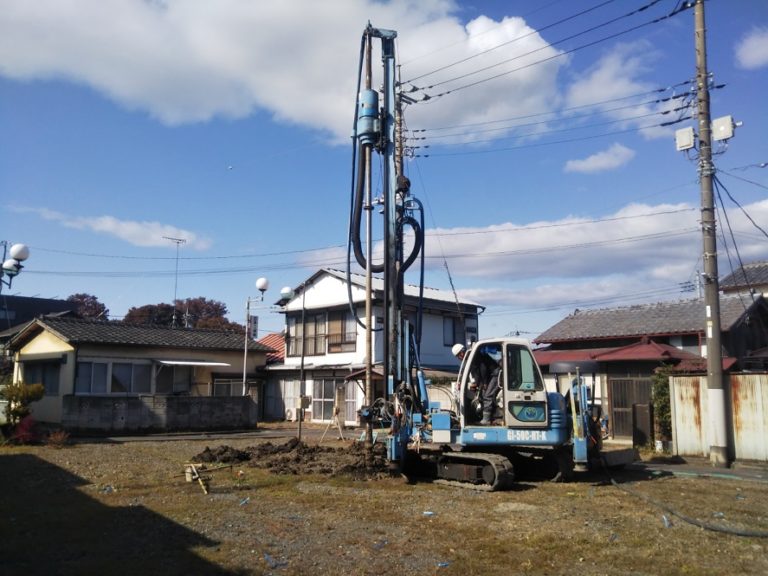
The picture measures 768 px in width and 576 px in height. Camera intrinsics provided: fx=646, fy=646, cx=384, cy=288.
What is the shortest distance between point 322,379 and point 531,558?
23161 millimetres

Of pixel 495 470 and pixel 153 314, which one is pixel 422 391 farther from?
pixel 153 314

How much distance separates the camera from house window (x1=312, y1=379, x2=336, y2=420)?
2920 cm

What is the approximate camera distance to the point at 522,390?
11.4 m

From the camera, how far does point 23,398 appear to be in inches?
728

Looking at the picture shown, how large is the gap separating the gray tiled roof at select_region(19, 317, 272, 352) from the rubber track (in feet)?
60.0

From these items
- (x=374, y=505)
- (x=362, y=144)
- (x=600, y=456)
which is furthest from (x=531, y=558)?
(x=362, y=144)

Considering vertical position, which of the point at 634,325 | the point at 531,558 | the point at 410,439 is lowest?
the point at 531,558

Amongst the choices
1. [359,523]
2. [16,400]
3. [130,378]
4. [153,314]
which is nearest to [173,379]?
[130,378]

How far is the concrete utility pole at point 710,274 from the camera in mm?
14500

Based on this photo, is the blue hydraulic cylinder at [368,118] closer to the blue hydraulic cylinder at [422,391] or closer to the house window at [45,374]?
the blue hydraulic cylinder at [422,391]

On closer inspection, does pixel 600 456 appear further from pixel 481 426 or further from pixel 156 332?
pixel 156 332

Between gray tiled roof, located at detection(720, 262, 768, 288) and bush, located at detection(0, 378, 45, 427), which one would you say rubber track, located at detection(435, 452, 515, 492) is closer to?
bush, located at detection(0, 378, 45, 427)

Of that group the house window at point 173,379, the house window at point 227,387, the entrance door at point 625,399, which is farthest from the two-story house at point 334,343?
the entrance door at point 625,399

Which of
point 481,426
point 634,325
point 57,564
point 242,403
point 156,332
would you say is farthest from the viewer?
point 156,332
